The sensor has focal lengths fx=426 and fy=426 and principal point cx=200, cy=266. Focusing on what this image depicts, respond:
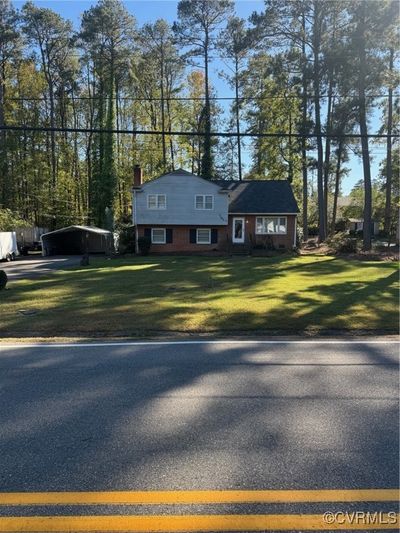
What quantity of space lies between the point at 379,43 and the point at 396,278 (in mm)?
15583

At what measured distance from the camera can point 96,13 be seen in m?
42.4

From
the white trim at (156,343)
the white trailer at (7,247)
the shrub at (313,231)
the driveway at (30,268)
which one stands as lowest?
the white trim at (156,343)

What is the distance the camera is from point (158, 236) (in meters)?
32.8

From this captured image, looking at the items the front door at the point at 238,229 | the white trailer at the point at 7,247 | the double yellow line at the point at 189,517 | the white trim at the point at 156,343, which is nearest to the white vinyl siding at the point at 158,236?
the front door at the point at 238,229

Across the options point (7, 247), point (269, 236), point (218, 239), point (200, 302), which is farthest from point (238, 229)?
point (200, 302)

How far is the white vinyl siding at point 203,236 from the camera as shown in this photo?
32812mm

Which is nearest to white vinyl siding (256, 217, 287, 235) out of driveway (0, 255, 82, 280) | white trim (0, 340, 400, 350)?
driveway (0, 255, 82, 280)

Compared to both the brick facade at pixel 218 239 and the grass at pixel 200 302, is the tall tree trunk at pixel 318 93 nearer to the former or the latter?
the brick facade at pixel 218 239

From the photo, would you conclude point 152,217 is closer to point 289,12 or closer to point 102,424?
point 289,12

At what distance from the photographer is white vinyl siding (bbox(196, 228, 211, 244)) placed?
108ft

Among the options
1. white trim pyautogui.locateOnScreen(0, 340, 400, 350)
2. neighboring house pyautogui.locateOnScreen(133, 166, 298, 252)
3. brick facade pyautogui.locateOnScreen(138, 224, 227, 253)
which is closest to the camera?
white trim pyautogui.locateOnScreen(0, 340, 400, 350)

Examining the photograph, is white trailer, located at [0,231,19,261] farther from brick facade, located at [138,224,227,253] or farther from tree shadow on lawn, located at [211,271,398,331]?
tree shadow on lawn, located at [211,271,398,331]

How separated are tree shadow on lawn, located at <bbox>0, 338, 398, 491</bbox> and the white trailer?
26.9 m

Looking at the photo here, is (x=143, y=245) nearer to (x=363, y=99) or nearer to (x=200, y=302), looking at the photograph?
(x=363, y=99)
